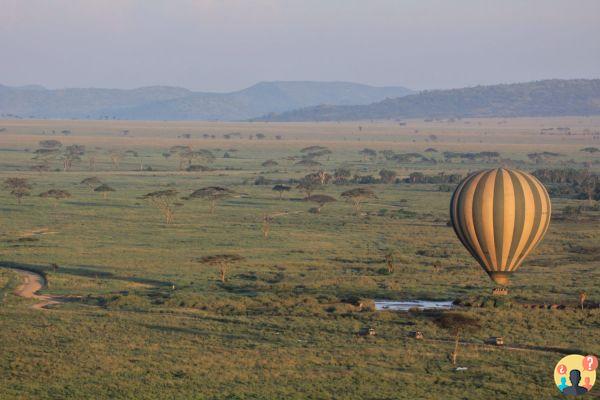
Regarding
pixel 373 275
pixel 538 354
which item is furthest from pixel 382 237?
pixel 538 354

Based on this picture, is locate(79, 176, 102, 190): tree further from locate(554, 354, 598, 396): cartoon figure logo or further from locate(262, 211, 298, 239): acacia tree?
locate(554, 354, 598, 396): cartoon figure logo

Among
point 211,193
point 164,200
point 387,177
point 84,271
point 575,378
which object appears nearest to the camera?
point 575,378

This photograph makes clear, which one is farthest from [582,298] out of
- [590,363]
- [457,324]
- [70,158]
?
[70,158]

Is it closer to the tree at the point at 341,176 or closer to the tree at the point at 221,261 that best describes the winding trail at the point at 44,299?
the tree at the point at 221,261

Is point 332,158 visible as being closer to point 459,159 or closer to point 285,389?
point 459,159

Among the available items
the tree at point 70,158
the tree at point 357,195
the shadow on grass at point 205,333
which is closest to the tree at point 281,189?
the tree at point 357,195

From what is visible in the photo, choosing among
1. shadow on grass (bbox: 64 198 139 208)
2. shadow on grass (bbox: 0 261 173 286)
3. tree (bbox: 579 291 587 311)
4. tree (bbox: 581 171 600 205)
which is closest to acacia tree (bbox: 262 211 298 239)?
shadow on grass (bbox: 64 198 139 208)

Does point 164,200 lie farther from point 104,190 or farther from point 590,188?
point 590,188
